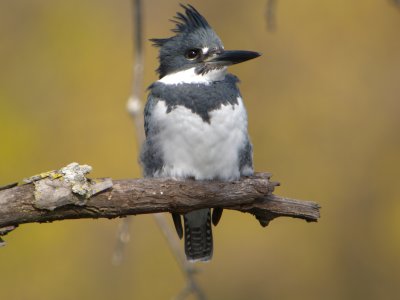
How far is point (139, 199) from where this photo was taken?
3135mm

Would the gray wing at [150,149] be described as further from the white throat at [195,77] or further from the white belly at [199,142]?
the white throat at [195,77]

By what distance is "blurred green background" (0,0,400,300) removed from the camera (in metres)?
5.88

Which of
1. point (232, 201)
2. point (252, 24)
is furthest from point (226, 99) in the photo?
point (252, 24)

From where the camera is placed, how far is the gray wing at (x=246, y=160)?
12.0 feet

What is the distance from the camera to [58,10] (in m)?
6.57

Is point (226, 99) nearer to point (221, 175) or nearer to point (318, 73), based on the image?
point (221, 175)

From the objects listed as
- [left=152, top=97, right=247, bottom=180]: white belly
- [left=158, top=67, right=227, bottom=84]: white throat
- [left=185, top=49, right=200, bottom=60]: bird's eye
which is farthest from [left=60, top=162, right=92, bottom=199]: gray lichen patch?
[left=185, top=49, right=200, bottom=60]: bird's eye

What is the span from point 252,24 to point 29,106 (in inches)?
73.9

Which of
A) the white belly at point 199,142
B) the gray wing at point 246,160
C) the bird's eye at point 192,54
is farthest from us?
the bird's eye at point 192,54

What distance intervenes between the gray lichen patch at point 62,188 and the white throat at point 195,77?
824 mm

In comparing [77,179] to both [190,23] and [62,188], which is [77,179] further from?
[190,23]

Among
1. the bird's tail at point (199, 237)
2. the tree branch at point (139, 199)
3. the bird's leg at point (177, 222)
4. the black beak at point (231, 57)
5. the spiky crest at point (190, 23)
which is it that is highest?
the spiky crest at point (190, 23)

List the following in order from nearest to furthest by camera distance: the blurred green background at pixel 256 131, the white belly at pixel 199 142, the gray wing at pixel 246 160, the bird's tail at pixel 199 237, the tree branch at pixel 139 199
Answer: the tree branch at pixel 139 199
the white belly at pixel 199 142
the gray wing at pixel 246 160
the bird's tail at pixel 199 237
the blurred green background at pixel 256 131

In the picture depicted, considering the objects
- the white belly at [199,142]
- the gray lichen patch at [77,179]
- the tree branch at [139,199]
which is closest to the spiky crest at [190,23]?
the white belly at [199,142]
